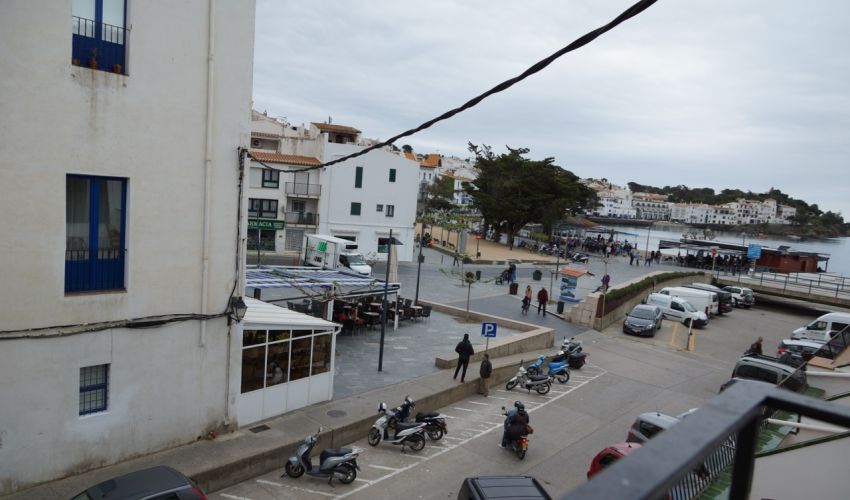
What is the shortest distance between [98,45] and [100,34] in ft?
0.66

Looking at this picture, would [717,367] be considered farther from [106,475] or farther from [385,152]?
[385,152]

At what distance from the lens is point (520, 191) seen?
56344 millimetres

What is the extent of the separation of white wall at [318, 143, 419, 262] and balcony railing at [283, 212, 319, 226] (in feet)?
2.19

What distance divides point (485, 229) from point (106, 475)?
55556mm

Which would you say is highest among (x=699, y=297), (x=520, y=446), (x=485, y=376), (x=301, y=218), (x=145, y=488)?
(x=301, y=218)

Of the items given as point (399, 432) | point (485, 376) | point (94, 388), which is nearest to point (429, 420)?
point (399, 432)

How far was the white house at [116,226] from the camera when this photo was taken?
356 inches

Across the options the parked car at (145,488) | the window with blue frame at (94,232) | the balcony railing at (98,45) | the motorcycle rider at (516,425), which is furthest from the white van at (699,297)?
the balcony railing at (98,45)

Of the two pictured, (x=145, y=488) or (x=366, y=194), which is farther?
(x=366, y=194)

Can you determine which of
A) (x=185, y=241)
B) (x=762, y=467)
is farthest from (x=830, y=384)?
(x=185, y=241)

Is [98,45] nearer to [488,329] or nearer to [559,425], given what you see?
[488,329]

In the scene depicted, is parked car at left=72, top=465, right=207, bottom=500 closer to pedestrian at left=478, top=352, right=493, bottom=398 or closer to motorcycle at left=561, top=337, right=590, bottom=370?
pedestrian at left=478, top=352, right=493, bottom=398

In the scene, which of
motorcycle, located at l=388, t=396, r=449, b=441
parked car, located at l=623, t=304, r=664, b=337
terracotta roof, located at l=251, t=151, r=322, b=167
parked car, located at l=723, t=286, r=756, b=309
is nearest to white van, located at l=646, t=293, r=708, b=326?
parked car, located at l=623, t=304, r=664, b=337

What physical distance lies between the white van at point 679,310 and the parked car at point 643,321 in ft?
7.82
